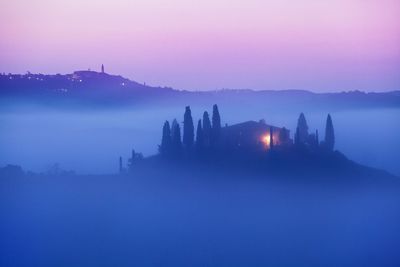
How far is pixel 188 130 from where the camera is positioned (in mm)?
23312

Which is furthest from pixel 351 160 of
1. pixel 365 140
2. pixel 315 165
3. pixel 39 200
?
pixel 39 200

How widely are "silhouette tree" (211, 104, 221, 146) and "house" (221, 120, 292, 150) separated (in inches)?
13.0

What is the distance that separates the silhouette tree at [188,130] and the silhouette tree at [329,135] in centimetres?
599

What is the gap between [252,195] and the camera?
2236cm

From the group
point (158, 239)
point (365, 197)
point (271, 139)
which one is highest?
point (271, 139)

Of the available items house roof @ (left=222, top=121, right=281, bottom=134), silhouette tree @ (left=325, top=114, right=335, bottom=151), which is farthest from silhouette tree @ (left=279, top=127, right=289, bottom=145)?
silhouette tree @ (left=325, top=114, right=335, bottom=151)

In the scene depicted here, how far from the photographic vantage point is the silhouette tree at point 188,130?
22984mm

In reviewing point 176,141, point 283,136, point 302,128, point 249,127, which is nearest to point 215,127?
point 249,127

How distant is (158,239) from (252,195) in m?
5.10

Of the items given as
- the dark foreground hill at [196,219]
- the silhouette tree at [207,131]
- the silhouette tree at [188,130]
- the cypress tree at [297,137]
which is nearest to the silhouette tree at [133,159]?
the dark foreground hill at [196,219]

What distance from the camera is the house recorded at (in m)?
23.2

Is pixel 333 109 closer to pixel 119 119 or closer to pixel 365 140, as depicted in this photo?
pixel 365 140

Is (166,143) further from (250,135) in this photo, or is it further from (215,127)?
(250,135)

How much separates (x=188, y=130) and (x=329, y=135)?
6258 mm
